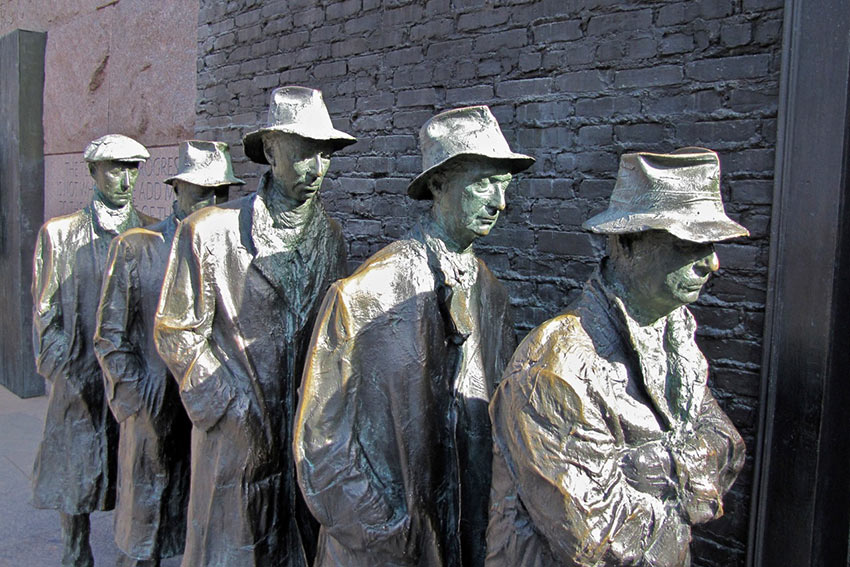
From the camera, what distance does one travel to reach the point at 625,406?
1932 mm

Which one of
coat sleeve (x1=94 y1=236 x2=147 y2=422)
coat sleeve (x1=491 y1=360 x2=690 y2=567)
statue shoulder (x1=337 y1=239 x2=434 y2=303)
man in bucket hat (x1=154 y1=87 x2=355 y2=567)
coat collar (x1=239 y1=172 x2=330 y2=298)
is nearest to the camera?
coat sleeve (x1=491 y1=360 x2=690 y2=567)

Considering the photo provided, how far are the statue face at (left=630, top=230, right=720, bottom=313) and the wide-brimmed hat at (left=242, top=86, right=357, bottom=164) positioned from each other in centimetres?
160

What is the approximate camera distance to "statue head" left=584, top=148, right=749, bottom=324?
1.88 metres

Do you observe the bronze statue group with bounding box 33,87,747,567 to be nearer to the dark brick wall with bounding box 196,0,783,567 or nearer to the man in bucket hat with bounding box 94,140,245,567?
the man in bucket hat with bounding box 94,140,245,567

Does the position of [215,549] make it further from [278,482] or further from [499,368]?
[499,368]

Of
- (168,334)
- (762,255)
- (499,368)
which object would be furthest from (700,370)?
(168,334)

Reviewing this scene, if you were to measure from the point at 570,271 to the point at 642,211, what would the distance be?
1.85 m

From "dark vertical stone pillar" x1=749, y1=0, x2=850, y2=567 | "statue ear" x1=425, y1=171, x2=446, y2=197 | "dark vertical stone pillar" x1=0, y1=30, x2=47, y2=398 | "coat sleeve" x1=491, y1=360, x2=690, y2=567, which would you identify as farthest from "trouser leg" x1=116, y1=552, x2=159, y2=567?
"dark vertical stone pillar" x1=0, y1=30, x2=47, y2=398

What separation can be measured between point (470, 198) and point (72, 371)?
9.40ft

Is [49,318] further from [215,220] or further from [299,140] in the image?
[299,140]

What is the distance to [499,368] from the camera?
2.71m

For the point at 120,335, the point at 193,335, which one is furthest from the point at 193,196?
the point at 193,335

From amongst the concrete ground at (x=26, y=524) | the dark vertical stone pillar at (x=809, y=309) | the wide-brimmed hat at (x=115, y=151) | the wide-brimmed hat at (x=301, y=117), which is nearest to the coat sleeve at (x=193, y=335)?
the wide-brimmed hat at (x=301, y=117)

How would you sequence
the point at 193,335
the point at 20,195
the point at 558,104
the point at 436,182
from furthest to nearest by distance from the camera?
the point at 20,195
the point at 558,104
the point at 193,335
the point at 436,182
